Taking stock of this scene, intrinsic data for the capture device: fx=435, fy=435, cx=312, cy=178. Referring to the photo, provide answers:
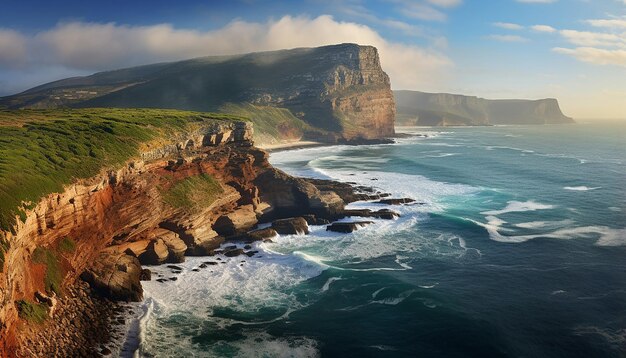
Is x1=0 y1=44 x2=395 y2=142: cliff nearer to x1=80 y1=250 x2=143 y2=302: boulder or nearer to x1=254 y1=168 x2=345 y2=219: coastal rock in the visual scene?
x1=254 y1=168 x2=345 y2=219: coastal rock

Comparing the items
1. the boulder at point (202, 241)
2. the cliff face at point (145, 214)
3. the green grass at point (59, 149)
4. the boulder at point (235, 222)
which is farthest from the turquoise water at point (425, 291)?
the green grass at point (59, 149)

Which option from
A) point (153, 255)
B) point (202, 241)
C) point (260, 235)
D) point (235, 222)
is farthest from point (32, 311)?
point (235, 222)

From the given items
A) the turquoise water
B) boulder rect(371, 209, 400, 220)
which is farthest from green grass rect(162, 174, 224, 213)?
boulder rect(371, 209, 400, 220)

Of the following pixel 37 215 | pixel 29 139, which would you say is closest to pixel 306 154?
pixel 29 139

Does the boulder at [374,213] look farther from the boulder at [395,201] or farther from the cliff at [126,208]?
the boulder at [395,201]

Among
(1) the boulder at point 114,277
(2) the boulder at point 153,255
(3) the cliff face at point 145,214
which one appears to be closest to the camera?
(3) the cliff face at point 145,214

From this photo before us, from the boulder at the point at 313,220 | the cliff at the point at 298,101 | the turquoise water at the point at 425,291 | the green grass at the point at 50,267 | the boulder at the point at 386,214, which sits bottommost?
the turquoise water at the point at 425,291
